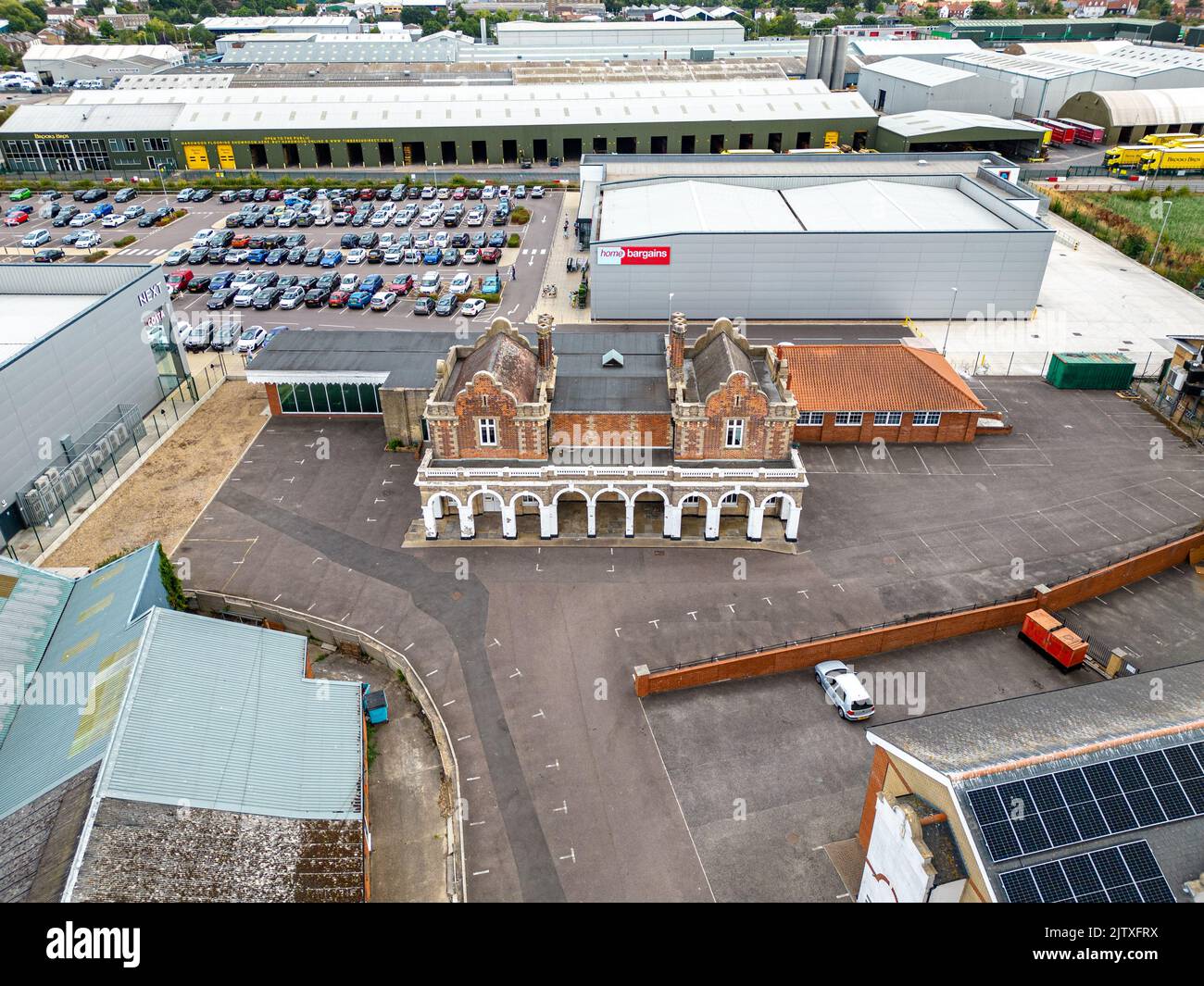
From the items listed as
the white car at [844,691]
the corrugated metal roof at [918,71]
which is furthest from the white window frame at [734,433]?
the corrugated metal roof at [918,71]

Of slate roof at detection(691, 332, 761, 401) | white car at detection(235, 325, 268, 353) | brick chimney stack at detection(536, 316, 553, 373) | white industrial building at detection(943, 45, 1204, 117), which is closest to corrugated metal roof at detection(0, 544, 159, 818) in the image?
brick chimney stack at detection(536, 316, 553, 373)

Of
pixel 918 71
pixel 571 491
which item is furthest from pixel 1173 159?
pixel 571 491

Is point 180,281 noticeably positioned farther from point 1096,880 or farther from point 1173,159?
point 1173,159

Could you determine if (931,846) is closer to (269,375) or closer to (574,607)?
(574,607)

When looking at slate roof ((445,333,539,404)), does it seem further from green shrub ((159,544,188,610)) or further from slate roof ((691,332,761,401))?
green shrub ((159,544,188,610))

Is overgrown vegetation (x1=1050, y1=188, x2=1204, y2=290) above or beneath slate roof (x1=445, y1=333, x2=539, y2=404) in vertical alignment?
beneath
